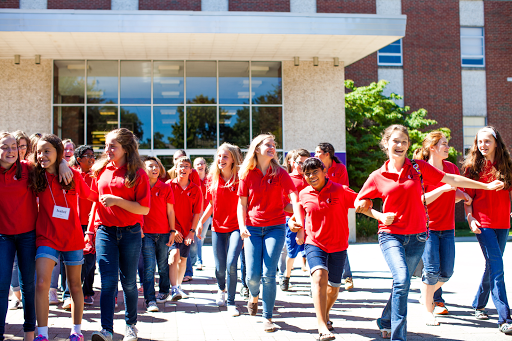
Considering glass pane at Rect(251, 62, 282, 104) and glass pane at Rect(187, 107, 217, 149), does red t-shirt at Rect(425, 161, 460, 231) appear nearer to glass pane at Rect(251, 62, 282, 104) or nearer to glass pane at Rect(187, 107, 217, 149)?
glass pane at Rect(251, 62, 282, 104)

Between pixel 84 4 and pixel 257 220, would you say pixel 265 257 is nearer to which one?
pixel 257 220

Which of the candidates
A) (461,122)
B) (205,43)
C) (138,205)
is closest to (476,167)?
(138,205)

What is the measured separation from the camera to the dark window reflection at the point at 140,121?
15594 millimetres

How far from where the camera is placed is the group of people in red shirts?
4047mm

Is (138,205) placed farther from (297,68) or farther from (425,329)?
(297,68)

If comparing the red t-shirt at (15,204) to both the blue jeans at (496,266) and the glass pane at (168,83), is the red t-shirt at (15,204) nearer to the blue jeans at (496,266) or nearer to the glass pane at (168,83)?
the blue jeans at (496,266)

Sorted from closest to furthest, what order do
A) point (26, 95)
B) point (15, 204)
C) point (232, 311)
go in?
point (15, 204) < point (232, 311) < point (26, 95)

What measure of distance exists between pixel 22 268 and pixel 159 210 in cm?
216

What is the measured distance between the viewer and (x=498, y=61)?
22984 millimetres

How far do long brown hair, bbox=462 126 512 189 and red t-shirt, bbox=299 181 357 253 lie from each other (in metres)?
1.64

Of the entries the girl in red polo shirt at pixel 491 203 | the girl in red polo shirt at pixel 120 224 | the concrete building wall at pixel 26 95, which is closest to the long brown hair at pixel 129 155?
the girl in red polo shirt at pixel 120 224

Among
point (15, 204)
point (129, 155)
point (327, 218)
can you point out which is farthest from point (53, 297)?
point (327, 218)

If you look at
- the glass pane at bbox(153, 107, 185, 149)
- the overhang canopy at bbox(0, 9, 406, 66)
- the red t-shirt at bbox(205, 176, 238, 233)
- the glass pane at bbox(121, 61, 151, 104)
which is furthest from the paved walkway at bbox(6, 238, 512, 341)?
the glass pane at bbox(121, 61, 151, 104)

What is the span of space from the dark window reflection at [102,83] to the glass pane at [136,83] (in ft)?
1.01
